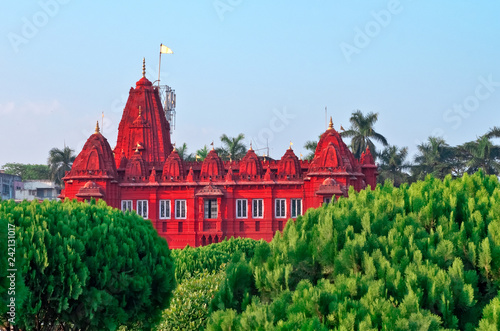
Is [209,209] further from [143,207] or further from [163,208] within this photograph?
[143,207]

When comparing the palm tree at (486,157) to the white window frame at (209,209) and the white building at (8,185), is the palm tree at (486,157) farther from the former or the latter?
the white building at (8,185)

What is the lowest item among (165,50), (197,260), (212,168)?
(197,260)

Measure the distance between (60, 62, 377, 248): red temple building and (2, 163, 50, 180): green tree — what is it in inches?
3382

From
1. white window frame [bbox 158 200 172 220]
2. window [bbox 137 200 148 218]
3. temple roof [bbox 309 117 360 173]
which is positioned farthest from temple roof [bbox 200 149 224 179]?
temple roof [bbox 309 117 360 173]

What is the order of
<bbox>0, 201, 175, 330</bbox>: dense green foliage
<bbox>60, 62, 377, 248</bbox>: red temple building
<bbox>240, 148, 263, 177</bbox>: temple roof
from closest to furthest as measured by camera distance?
<bbox>0, 201, 175, 330</bbox>: dense green foliage → <bbox>60, 62, 377, 248</bbox>: red temple building → <bbox>240, 148, 263, 177</bbox>: temple roof

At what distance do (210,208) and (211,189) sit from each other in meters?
1.82

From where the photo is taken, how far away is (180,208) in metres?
63.5

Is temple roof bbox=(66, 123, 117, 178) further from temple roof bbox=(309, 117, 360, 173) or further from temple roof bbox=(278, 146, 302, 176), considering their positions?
temple roof bbox=(309, 117, 360, 173)

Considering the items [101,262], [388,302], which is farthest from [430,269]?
[101,262]

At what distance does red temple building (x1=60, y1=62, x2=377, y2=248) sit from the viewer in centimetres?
6169

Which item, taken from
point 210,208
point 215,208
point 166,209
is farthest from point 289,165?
point 166,209

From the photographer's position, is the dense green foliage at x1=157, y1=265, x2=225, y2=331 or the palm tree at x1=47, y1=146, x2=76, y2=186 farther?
the palm tree at x1=47, y1=146, x2=76, y2=186

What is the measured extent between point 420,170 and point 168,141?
2816cm

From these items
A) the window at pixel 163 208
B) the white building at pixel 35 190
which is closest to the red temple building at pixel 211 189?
the window at pixel 163 208
